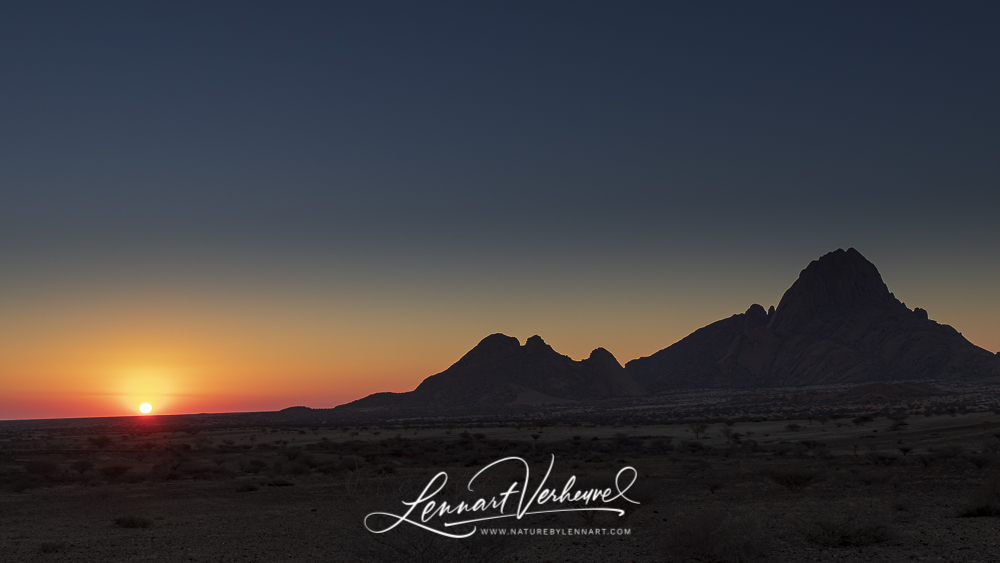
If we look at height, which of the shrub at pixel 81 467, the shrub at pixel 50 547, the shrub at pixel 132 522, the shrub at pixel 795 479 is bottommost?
the shrub at pixel 795 479

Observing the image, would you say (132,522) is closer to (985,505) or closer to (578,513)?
(578,513)

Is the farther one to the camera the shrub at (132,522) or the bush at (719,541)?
the shrub at (132,522)

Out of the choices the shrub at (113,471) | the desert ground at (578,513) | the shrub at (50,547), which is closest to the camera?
the desert ground at (578,513)

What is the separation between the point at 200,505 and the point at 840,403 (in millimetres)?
107511

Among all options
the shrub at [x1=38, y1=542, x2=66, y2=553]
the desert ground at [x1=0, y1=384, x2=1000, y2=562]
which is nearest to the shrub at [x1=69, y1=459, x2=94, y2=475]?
the desert ground at [x1=0, y1=384, x2=1000, y2=562]

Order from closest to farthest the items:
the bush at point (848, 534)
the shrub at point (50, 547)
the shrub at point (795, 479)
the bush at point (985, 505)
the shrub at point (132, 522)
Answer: the bush at point (848, 534) → the shrub at point (50, 547) → the bush at point (985, 505) → the shrub at point (132, 522) → the shrub at point (795, 479)

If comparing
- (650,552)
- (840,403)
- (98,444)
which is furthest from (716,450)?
(840,403)

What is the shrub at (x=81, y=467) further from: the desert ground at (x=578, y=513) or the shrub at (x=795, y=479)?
the shrub at (x=795, y=479)

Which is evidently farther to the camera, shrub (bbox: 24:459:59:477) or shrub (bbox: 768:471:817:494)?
shrub (bbox: 24:459:59:477)

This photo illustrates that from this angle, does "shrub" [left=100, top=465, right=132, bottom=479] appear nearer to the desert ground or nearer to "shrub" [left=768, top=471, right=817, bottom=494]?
the desert ground

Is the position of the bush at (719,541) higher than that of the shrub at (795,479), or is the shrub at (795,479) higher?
the bush at (719,541)

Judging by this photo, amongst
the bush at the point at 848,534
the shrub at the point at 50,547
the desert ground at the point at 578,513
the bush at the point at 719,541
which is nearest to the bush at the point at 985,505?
the desert ground at the point at 578,513

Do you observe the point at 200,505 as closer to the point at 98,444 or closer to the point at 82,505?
the point at 82,505

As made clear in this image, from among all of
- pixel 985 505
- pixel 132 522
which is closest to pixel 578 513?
pixel 985 505
